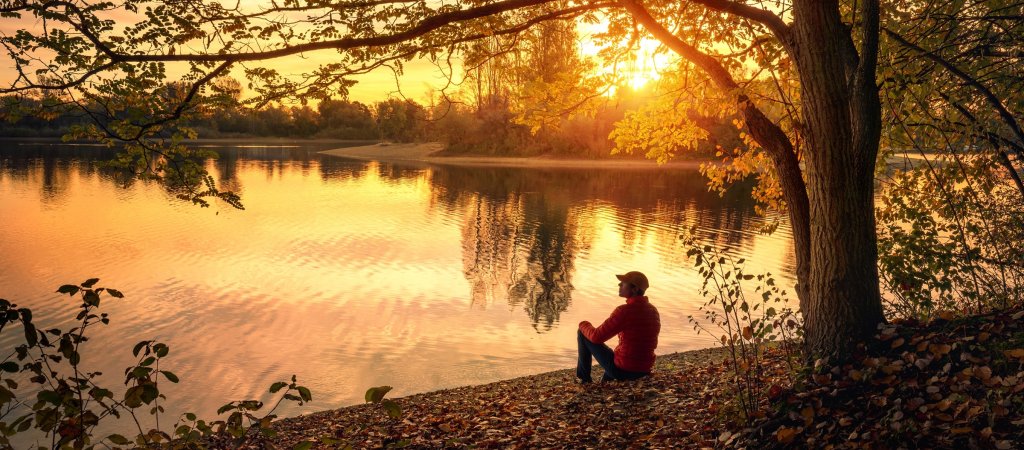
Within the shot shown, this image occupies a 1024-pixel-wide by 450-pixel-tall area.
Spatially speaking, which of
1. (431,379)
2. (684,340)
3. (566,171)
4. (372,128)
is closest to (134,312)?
(431,379)

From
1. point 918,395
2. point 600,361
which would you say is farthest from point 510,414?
point 918,395

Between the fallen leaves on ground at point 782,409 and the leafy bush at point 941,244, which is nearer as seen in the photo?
the fallen leaves on ground at point 782,409

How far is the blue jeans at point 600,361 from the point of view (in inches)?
322

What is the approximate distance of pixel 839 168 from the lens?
6.66 metres

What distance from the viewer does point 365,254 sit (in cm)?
2181

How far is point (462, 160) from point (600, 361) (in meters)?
60.4

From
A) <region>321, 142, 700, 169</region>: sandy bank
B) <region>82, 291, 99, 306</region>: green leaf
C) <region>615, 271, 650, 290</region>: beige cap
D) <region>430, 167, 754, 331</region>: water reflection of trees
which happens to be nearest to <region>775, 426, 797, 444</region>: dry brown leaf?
<region>615, 271, 650, 290</region>: beige cap

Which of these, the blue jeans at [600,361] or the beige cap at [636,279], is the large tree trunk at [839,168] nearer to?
the beige cap at [636,279]

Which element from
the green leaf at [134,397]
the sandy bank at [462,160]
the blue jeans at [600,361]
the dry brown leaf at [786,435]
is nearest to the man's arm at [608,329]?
the blue jeans at [600,361]

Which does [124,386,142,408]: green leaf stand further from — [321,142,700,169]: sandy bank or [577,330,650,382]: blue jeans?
[321,142,700,169]: sandy bank

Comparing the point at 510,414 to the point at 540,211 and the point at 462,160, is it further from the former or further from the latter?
the point at 462,160

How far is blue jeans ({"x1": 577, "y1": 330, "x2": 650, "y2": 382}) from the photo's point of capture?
26.8ft

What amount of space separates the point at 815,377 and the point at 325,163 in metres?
63.2

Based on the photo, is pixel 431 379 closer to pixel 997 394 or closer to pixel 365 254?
pixel 997 394
